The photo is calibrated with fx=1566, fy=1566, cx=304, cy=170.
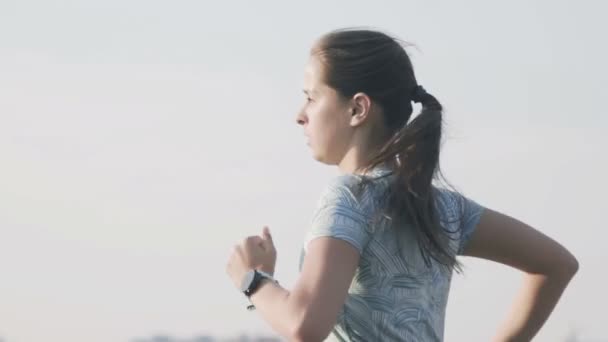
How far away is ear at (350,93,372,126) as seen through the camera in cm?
404

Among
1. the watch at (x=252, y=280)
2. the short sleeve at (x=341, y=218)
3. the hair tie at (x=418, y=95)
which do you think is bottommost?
the watch at (x=252, y=280)

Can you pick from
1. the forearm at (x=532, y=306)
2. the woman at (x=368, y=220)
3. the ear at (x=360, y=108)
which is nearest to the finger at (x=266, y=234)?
the woman at (x=368, y=220)

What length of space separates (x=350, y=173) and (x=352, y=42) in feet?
1.17

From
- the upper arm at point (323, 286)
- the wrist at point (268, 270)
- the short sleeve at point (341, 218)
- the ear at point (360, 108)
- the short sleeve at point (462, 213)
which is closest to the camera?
the upper arm at point (323, 286)

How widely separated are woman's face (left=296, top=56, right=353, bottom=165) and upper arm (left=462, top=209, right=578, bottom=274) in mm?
512

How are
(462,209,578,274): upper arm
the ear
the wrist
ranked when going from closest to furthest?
1. the wrist
2. the ear
3. (462,209,578,274): upper arm

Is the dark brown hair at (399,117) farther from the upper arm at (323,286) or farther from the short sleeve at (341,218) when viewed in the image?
the upper arm at (323,286)

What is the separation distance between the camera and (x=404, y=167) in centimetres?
398

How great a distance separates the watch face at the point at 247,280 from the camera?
3.88 metres

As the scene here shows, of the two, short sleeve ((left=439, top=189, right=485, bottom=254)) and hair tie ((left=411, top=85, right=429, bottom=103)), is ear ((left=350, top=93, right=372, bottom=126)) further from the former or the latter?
short sleeve ((left=439, top=189, right=485, bottom=254))

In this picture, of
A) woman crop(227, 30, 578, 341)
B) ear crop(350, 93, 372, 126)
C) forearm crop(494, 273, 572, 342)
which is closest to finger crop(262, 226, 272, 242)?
woman crop(227, 30, 578, 341)

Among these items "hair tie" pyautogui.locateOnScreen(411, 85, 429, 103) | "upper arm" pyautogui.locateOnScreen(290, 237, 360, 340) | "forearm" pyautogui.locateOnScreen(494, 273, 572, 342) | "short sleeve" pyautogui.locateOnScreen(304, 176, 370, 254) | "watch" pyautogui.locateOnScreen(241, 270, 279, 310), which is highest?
"hair tie" pyautogui.locateOnScreen(411, 85, 429, 103)

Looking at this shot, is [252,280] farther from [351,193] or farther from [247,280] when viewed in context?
[351,193]

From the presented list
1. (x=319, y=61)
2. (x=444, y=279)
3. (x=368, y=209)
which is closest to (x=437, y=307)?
(x=444, y=279)
